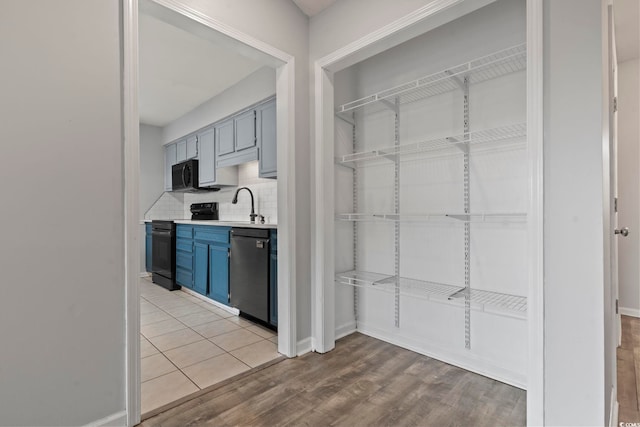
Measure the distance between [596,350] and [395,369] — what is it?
1.12 m

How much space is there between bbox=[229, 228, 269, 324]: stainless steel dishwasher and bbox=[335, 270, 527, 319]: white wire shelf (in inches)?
25.6

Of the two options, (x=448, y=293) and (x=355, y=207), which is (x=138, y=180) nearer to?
(x=355, y=207)

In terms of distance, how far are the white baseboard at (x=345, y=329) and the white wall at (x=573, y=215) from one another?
58.5 inches

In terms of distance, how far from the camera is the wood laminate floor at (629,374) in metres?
1.67

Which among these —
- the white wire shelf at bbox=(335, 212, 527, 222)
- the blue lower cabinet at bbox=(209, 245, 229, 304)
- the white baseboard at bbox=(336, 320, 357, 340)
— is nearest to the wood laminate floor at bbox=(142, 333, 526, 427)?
the white baseboard at bbox=(336, 320, 357, 340)

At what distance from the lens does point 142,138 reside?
519 centimetres

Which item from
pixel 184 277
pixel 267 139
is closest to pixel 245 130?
pixel 267 139

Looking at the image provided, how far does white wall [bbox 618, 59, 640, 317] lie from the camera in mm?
3178

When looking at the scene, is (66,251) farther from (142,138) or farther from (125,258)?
(142,138)

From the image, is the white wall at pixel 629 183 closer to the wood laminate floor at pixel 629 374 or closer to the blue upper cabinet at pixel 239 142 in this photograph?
the wood laminate floor at pixel 629 374

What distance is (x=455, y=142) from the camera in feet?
6.72

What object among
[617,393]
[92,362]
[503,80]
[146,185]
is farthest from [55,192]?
[146,185]

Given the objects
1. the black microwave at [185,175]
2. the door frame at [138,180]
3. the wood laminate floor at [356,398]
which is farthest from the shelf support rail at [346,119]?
the black microwave at [185,175]

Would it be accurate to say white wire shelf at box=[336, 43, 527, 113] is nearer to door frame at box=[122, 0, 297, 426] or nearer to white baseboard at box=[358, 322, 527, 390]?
door frame at box=[122, 0, 297, 426]
